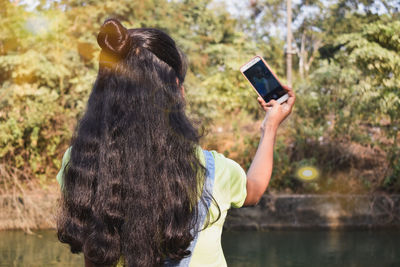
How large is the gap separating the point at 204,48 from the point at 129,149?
16892 mm

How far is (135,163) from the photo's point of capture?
3.84ft

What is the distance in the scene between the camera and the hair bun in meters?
1.18

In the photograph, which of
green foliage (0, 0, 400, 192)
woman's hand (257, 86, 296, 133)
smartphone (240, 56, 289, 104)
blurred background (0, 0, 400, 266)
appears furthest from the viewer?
green foliage (0, 0, 400, 192)

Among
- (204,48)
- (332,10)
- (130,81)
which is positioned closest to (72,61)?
(130,81)

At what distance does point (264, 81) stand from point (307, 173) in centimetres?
568

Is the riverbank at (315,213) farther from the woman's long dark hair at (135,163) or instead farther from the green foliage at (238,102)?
the woman's long dark hair at (135,163)

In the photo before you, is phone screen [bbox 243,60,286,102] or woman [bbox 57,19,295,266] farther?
phone screen [bbox 243,60,286,102]

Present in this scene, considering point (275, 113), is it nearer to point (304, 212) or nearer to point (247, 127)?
point (304, 212)

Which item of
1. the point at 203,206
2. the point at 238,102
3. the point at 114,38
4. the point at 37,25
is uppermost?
the point at 114,38

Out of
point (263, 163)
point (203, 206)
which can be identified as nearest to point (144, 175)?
point (203, 206)

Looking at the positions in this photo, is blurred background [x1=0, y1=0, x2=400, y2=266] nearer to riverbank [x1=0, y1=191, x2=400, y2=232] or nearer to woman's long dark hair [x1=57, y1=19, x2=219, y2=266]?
riverbank [x1=0, y1=191, x2=400, y2=232]

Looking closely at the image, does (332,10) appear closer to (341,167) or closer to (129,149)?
(341,167)

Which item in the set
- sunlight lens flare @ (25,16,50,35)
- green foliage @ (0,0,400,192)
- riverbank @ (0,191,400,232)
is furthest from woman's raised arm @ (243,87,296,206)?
sunlight lens flare @ (25,16,50,35)

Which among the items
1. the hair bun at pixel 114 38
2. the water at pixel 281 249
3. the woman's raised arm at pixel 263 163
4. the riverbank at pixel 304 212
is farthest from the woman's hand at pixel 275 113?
the riverbank at pixel 304 212
